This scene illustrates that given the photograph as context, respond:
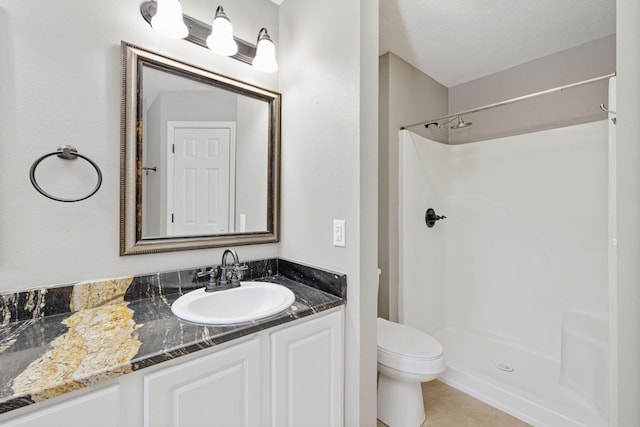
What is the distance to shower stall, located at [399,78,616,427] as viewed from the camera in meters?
1.77

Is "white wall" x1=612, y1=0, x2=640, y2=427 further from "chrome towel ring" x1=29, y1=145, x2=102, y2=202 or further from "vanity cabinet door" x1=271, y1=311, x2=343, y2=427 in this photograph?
"chrome towel ring" x1=29, y1=145, x2=102, y2=202

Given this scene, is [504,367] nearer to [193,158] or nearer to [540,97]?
[540,97]

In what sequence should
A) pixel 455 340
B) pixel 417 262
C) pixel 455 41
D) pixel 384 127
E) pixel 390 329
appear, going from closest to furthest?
pixel 390 329 < pixel 455 41 < pixel 384 127 < pixel 417 262 < pixel 455 340

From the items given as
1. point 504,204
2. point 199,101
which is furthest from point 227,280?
point 504,204

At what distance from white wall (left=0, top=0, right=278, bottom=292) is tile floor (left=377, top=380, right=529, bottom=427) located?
177 centimetres

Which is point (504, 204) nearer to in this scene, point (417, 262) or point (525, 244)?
point (525, 244)

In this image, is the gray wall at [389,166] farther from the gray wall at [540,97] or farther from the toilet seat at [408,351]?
the gray wall at [540,97]

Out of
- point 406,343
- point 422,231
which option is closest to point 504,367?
point 406,343

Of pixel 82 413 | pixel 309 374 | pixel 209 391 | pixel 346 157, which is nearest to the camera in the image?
pixel 82 413

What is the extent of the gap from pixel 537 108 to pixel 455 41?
89 centimetres

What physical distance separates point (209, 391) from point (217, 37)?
144cm

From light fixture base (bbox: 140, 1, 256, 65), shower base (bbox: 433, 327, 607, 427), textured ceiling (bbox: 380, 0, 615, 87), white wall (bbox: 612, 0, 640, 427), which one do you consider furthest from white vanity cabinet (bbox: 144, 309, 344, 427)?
textured ceiling (bbox: 380, 0, 615, 87)

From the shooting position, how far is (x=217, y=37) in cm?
127

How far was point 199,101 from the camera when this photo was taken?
4.52 feet
